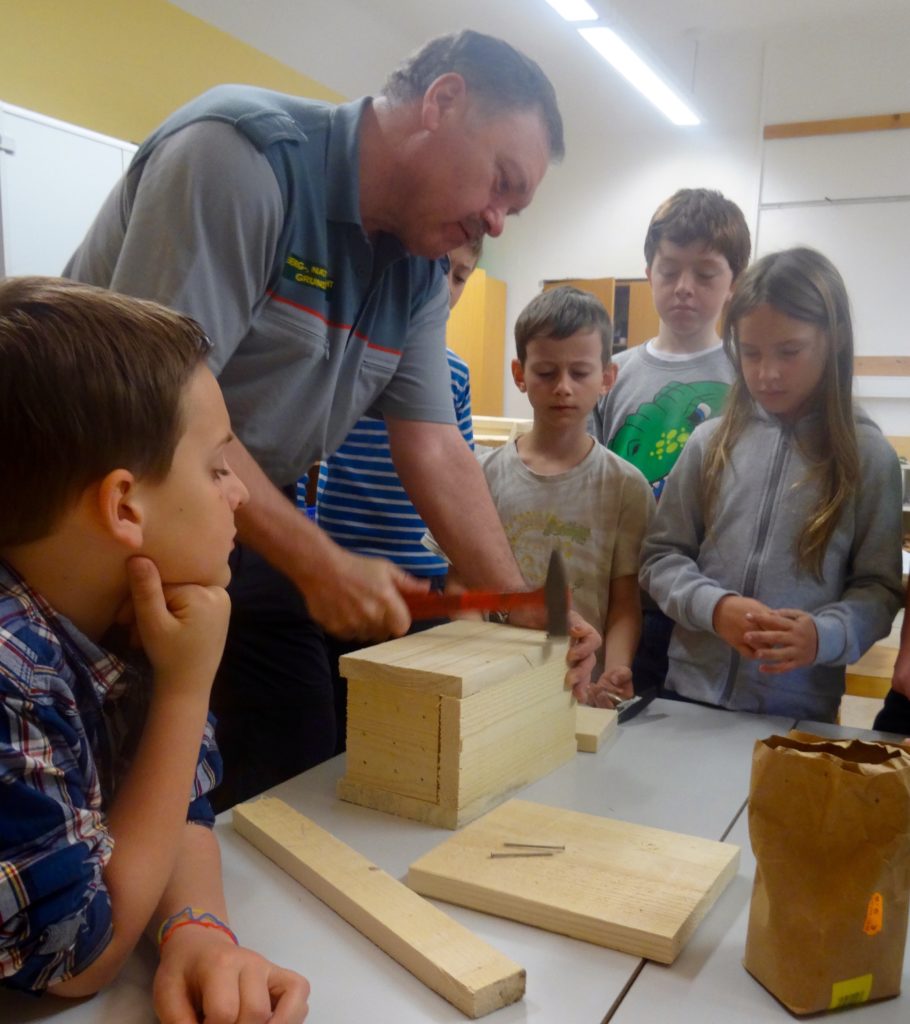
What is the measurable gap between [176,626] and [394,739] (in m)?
0.42

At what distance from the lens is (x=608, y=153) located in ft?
24.6

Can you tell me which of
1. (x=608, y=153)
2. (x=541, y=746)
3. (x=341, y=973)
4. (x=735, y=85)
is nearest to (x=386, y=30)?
(x=608, y=153)

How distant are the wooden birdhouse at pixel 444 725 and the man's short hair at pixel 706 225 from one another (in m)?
1.42

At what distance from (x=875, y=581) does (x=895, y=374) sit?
538 cm

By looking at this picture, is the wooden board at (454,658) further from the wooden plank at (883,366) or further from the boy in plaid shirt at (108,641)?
the wooden plank at (883,366)

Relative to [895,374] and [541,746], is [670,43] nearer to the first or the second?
[895,374]

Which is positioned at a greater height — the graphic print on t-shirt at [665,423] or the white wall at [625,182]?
the white wall at [625,182]

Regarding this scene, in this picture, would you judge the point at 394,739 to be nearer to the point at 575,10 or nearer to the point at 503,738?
the point at 503,738

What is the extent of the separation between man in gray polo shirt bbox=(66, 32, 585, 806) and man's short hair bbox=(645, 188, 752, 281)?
0.77 m

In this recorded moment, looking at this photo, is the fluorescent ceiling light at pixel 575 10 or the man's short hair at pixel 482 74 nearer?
the man's short hair at pixel 482 74

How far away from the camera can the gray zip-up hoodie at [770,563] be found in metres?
1.67

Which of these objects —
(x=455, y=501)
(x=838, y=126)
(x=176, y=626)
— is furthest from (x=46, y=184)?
(x=838, y=126)

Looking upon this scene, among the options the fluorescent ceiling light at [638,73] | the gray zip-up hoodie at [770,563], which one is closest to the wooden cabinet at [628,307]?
the fluorescent ceiling light at [638,73]

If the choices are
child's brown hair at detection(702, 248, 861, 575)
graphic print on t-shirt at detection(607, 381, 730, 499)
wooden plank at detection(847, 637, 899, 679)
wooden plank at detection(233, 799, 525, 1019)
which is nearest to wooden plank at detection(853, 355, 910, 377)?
wooden plank at detection(847, 637, 899, 679)
